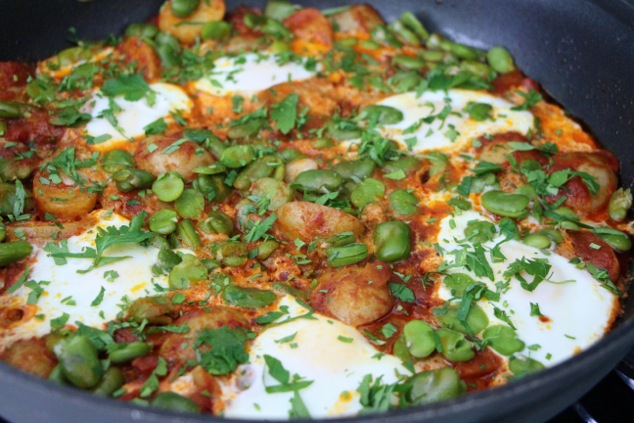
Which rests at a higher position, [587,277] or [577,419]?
[587,277]

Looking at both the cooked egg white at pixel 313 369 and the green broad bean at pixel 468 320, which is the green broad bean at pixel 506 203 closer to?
the green broad bean at pixel 468 320

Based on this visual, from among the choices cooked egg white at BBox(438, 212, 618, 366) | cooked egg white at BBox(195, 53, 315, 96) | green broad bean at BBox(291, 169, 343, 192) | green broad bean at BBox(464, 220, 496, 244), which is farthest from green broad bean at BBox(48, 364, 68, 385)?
cooked egg white at BBox(195, 53, 315, 96)

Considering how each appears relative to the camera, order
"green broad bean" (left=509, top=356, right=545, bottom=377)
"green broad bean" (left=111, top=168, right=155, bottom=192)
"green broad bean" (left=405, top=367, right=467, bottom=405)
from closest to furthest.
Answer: "green broad bean" (left=405, top=367, right=467, bottom=405)
"green broad bean" (left=509, top=356, right=545, bottom=377)
"green broad bean" (left=111, top=168, right=155, bottom=192)

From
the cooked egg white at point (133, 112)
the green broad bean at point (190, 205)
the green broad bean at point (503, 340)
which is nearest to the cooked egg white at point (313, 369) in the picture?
the green broad bean at point (503, 340)

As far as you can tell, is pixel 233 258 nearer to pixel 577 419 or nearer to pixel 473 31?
pixel 577 419

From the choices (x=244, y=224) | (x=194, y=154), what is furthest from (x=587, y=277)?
(x=194, y=154)

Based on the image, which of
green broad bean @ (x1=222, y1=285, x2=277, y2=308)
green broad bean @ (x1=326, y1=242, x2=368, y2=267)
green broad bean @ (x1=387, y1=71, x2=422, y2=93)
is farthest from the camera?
green broad bean @ (x1=387, y1=71, x2=422, y2=93)

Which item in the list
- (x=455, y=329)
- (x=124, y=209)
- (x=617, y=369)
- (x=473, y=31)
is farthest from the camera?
(x=473, y=31)

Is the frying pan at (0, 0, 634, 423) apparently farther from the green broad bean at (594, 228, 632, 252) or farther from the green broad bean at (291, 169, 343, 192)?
the green broad bean at (291, 169, 343, 192)

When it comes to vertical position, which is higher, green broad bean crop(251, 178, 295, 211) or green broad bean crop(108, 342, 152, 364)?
green broad bean crop(251, 178, 295, 211)
